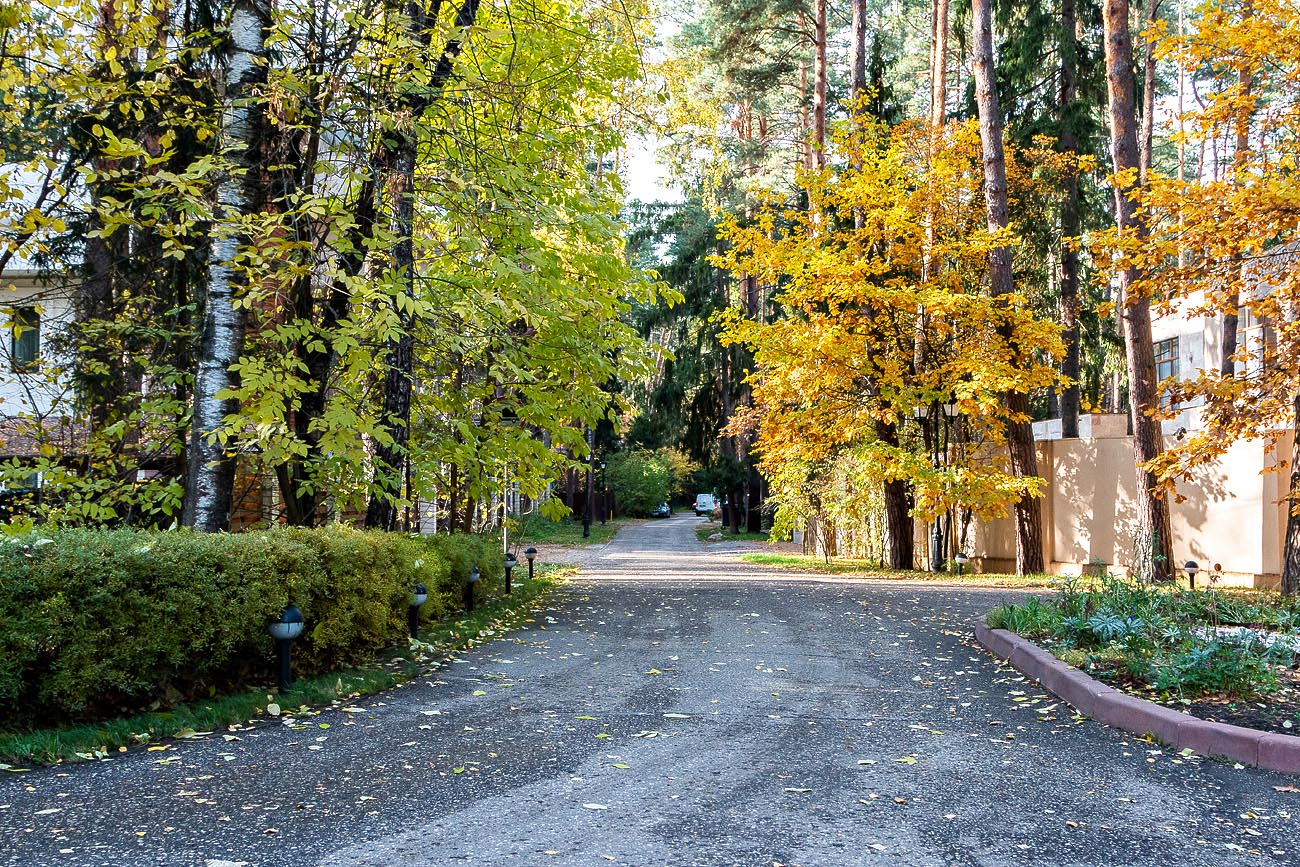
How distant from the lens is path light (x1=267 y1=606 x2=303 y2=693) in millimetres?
6438

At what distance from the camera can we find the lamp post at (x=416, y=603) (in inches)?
345

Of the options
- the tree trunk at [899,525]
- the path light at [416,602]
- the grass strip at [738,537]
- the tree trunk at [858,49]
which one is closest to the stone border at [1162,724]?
the path light at [416,602]

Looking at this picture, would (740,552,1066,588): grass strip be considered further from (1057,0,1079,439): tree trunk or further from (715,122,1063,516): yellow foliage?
(1057,0,1079,439): tree trunk

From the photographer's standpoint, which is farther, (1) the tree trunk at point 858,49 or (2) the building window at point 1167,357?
(2) the building window at point 1167,357

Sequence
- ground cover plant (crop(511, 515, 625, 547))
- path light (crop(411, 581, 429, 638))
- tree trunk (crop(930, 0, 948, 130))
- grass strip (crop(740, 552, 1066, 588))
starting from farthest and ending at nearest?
1. ground cover plant (crop(511, 515, 625, 547))
2. tree trunk (crop(930, 0, 948, 130))
3. grass strip (crop(740, 552, 1066, 588))
4. path light (crop(411, 581, 429, 638))

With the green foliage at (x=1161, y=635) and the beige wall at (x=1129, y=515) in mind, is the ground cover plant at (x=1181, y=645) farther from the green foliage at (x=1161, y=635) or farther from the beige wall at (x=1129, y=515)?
the beige wall at (x=1129, y=515)

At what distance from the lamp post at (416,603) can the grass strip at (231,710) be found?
0.13 meters

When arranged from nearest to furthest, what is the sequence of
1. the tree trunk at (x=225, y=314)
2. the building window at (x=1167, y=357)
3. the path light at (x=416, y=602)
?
the tree trunk at (x=225, y=314), the path light at (x=416, y=602), the building window at (x=1167, y=357)

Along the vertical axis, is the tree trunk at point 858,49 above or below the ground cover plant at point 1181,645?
above

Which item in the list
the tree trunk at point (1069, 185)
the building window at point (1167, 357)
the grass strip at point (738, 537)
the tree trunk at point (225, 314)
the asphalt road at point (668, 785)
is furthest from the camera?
the grass strip at point (738, 537)

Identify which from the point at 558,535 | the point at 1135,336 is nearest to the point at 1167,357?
the point at 1135,336

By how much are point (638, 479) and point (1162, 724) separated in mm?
57397

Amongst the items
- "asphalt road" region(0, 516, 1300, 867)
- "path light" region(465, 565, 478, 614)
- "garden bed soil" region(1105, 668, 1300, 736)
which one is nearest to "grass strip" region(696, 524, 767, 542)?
"path light" region(465, 565, 478, 614)

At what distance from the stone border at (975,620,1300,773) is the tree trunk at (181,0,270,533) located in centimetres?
650
